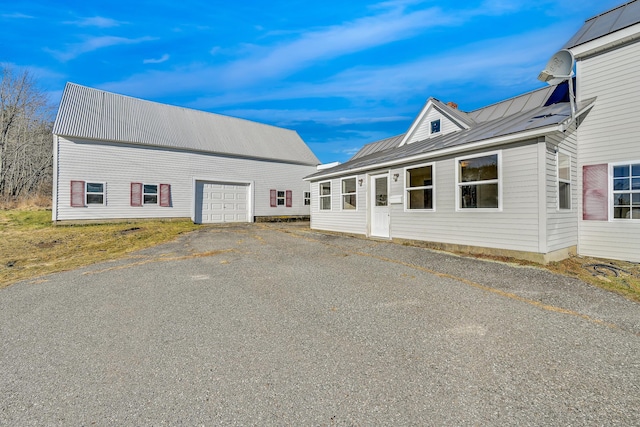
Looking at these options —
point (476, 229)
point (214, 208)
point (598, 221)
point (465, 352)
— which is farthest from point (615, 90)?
point (214, 208)

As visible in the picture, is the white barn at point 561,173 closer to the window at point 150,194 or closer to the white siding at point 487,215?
the white siding at point 487,215

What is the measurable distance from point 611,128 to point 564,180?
178 centimetres

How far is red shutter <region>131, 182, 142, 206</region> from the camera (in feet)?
52.5

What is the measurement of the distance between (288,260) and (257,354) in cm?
467

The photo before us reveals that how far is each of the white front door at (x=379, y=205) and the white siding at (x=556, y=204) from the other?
15.9 feet

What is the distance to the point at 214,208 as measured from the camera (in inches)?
748

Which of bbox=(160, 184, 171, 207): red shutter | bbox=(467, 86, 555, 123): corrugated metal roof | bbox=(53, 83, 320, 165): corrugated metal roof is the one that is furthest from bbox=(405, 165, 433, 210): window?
bbox=(160, 184, 171, 207): red shutter

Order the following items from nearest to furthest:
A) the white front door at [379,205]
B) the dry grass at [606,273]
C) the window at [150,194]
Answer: the dry grass at [606,273] < the white front door at [379,205] < the window at [150,194]

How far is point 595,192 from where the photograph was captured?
A: 7812mm

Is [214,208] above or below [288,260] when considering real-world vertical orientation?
above

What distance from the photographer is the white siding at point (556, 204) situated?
6.90m

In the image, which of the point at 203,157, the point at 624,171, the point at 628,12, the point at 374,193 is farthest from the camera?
the point at 203,157

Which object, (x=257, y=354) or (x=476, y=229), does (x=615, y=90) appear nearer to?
(x=476, y=229)

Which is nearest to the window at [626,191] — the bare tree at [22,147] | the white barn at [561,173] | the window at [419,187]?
the white barn at [561,173]
